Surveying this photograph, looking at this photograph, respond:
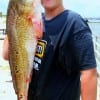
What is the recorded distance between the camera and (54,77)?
2.86 meters

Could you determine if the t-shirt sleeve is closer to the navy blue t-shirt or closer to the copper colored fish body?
the navy blue t-shirt

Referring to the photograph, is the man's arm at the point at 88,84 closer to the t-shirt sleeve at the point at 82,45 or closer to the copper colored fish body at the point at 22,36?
the t-shirt sleeve at the point at 82,45

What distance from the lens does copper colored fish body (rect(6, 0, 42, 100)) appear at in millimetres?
2336

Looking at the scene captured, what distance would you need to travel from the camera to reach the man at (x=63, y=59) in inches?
108

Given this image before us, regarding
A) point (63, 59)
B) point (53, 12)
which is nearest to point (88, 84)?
point (63, 59)

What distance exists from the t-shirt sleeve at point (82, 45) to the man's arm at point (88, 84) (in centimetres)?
4

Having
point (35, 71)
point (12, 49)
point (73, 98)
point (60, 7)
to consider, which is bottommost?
point (73, 98)

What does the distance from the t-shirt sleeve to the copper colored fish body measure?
34 cm

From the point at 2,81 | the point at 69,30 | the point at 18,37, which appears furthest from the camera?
the point at 2,81

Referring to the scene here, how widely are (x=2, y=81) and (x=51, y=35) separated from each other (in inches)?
290

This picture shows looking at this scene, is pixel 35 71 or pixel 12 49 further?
pixel 35 71

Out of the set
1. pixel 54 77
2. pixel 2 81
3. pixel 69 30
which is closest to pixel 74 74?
pixel 54 77

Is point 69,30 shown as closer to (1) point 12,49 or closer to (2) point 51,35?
(2) point 51,35

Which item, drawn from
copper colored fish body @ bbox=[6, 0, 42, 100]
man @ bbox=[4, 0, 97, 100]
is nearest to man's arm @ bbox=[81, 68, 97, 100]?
man @ bbox=[4, 0, 97, 100]
